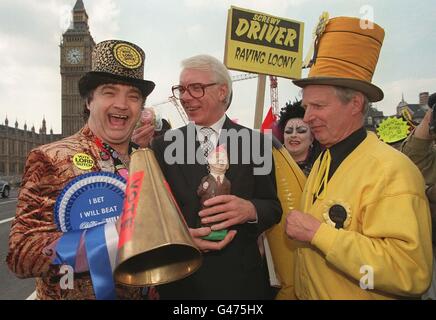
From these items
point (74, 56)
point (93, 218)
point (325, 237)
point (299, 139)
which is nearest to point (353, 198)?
point (325, 237)

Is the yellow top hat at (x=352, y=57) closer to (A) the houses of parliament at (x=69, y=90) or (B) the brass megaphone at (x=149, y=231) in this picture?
(B) the brass megaphone at (x=149, y=231)

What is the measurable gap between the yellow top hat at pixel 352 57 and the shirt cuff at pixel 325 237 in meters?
0.83

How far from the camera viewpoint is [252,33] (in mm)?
5652

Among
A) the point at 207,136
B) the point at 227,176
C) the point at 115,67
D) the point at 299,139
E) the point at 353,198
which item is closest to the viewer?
the point at 353,198

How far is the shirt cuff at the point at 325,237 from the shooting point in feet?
5.57

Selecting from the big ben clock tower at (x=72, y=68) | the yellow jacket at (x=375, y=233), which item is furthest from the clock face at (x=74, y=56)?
the yellow jacket at (x=375, y=233)

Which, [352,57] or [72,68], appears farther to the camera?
[72,68]

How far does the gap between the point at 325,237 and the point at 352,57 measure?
3.43 ft

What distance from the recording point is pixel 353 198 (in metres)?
1.80

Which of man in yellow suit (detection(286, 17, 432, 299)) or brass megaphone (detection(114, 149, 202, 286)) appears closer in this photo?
brass megaphone (detection(114, 149, 202, 286))

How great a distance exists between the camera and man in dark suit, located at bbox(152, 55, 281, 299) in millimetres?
2148

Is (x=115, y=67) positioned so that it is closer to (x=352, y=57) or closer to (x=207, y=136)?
(x=207, y=136)

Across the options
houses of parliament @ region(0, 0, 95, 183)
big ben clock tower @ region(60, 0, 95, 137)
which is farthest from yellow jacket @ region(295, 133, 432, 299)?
big ben clock tower @ region(60, 0, 95, 137)

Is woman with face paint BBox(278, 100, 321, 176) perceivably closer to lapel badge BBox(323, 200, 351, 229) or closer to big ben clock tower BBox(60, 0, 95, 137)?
lapel badge BBox(323, 200, 351, 229)
